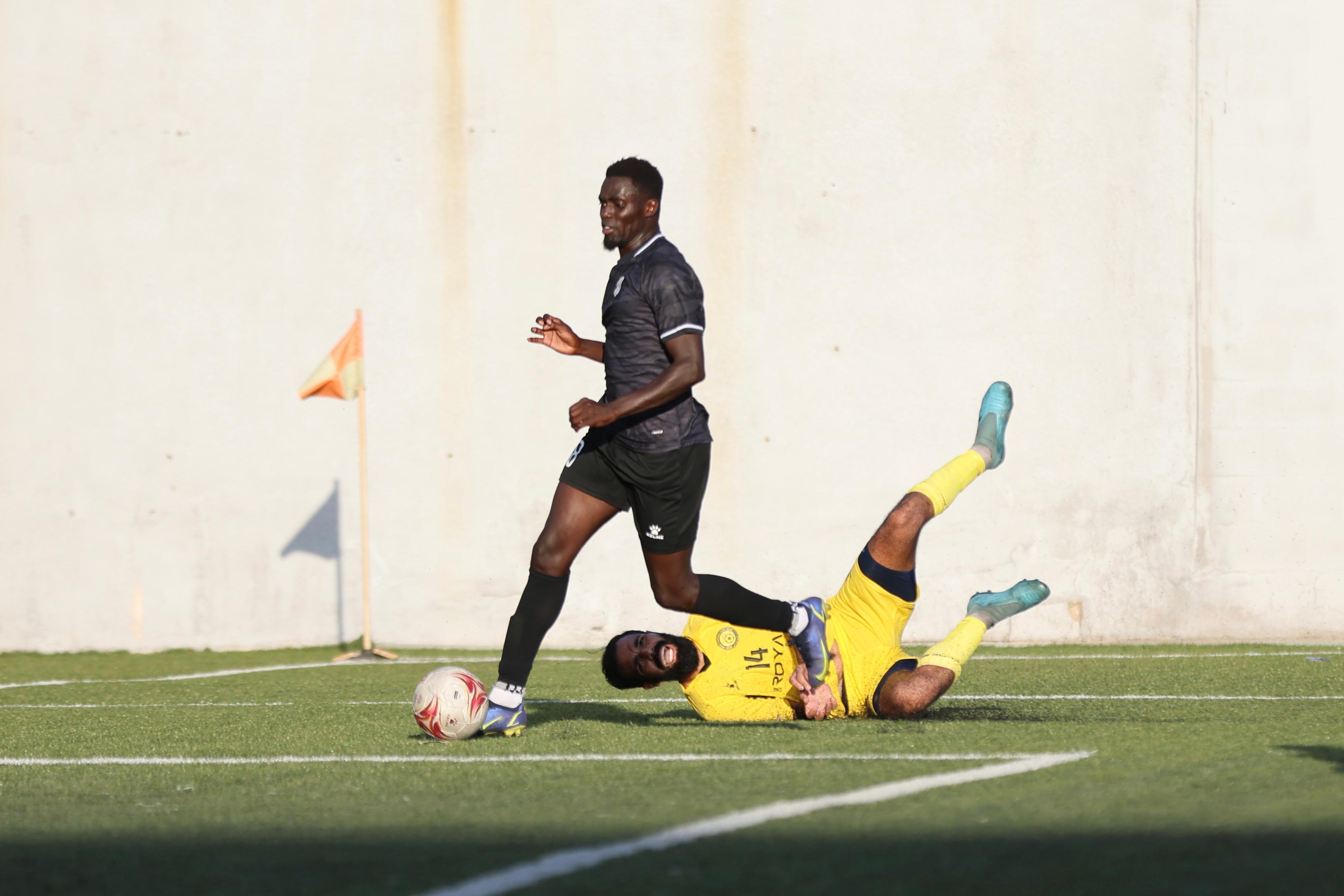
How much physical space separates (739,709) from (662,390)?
1.12 metres

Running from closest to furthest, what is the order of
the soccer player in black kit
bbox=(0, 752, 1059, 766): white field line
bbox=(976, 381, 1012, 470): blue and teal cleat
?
1. bbox=(0, 752, 1059, 766): white field line
2. the soccer player in black kit
3. bbox=(976, 381, 1012, 470): blue and teal cleat

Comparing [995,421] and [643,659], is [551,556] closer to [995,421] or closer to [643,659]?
[643,659]

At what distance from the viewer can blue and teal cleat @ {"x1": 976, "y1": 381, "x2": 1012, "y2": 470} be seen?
18.4ft

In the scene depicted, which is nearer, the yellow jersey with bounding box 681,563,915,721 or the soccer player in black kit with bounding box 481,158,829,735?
the soccer player in black kit with bounding box 481,158,829,735

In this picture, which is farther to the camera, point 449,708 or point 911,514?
point 911,514

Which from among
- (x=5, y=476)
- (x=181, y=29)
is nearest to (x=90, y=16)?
(x=181, y=29)

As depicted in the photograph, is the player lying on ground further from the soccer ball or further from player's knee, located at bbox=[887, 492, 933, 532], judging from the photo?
the soccer ball

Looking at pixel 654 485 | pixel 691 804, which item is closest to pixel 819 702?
pixel 654 485

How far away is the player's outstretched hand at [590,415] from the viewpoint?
4289mm

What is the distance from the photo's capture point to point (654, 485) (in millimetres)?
4641

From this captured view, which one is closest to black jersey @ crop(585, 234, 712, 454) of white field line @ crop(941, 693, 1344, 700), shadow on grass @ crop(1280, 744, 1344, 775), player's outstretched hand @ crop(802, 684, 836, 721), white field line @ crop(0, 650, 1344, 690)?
player's outstretched hand @ crop(802, 684, 836, 721)

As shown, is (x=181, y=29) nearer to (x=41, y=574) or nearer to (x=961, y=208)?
(x=41, y=574)

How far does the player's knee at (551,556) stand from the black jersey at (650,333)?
14.5 inches

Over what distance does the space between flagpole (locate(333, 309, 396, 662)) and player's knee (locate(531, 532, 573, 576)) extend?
4536 mm
